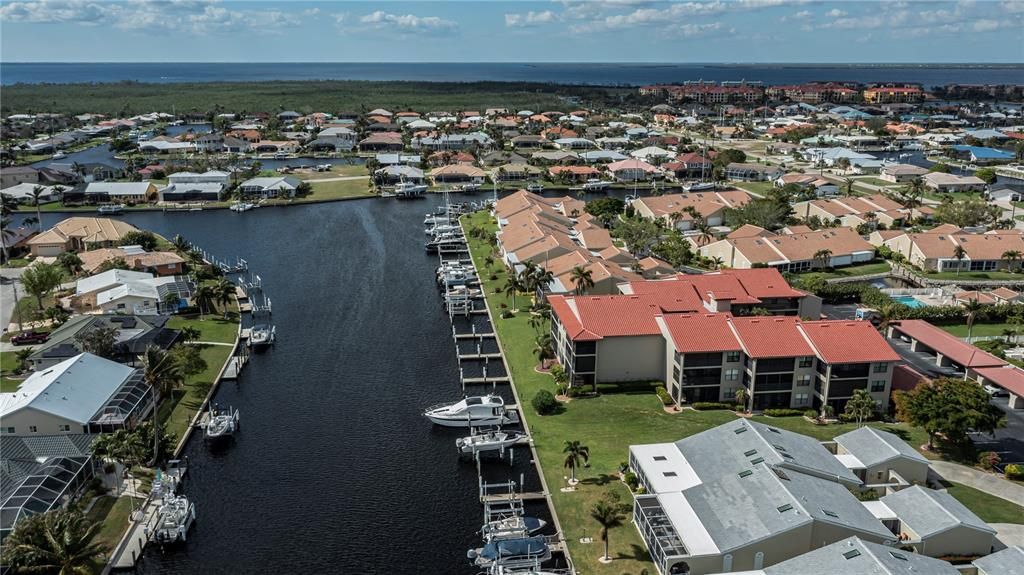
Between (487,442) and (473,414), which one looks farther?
(473,414)

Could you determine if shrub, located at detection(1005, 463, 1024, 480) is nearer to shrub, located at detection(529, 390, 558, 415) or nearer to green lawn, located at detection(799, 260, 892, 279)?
shrub, located at detection(529, 390, 558, 415)

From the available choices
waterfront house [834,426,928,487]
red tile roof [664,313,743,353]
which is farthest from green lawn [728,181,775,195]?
waterfront house [834,426,928,487]

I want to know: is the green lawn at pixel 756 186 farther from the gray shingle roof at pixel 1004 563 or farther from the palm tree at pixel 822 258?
the gray shingle roof at pixel 1004 563

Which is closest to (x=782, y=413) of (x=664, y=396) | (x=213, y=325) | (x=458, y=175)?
(x=664, y=396)

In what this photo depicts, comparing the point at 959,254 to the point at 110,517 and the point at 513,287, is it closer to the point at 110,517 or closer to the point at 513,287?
the point at 513,287

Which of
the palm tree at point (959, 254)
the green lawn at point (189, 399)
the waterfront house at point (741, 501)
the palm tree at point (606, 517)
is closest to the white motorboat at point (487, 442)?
the waterfront house at point (741, 501)

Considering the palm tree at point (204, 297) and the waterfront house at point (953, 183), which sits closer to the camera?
the palm tree at point (204, 297)
